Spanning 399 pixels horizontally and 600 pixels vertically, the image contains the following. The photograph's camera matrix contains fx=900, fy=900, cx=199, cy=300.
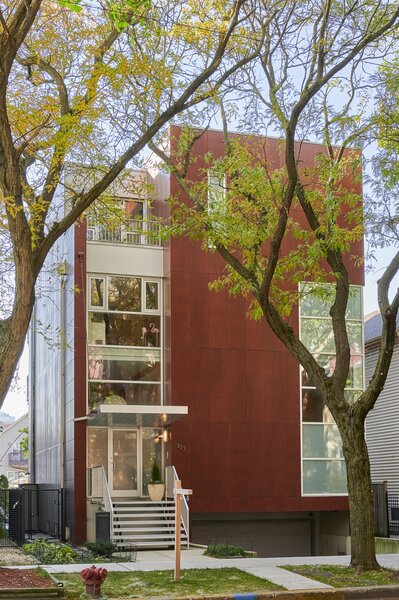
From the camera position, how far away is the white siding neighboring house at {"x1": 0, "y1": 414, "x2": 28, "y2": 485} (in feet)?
250

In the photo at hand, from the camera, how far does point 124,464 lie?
82.2ft

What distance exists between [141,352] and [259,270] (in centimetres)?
845

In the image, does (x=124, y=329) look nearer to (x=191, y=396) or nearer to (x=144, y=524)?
(x=191, y=396)

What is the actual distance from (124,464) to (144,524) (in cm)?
247

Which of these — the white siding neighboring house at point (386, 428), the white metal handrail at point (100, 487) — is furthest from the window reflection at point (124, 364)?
the white siding neighboring house at point (386, 428)

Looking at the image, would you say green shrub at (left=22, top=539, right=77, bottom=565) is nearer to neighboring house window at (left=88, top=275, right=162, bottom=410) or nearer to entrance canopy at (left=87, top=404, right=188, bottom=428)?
entrance canopy at (left=87, top=404, right=188, bottom=428)

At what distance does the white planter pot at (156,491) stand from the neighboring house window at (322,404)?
4075 mm

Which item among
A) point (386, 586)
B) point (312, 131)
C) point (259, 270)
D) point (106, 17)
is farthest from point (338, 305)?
point (106, 17)

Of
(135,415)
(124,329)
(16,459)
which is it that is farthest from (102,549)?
(16,459)

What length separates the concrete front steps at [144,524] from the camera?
22328mm

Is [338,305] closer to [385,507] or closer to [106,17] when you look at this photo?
[106,17]

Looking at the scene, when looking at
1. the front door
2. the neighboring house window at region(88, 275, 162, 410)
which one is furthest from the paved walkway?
the neighboring house window at region(88, 275, 162, 410)

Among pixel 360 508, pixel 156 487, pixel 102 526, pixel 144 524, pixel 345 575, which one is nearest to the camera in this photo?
pixel 345 575

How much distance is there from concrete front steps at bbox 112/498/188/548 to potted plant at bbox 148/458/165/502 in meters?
0.18
